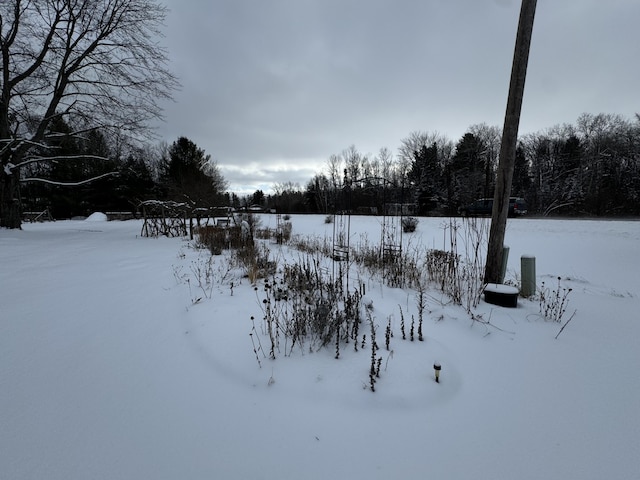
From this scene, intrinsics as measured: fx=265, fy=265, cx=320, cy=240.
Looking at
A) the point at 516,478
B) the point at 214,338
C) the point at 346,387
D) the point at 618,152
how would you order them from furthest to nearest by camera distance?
the point at 618,152 < the point at 214,338 < the point at 346,387 < the point at 516,478

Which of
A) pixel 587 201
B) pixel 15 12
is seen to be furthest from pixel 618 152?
pixel 15 12

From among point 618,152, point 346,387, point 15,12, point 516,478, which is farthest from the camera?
point 618,152

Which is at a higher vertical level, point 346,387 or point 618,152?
point 618,152

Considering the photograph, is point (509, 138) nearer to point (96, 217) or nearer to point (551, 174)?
point (96, 217)

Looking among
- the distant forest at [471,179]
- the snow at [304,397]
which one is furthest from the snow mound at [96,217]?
the snow at [304,397]

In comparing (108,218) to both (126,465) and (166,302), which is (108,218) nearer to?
(166,302)

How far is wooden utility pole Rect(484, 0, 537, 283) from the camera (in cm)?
351

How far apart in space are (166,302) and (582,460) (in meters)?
4.04

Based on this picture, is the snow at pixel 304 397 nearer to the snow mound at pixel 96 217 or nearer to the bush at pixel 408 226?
the bush at pixel 408 226

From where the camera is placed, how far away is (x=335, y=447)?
1.50 meters

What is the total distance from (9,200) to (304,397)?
44.9 feet

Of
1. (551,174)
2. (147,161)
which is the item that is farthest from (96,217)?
(551,174)

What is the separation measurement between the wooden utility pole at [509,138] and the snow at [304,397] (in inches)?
34.4

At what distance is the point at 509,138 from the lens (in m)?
3.65
